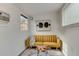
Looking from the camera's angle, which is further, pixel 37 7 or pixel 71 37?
pixel 71 37

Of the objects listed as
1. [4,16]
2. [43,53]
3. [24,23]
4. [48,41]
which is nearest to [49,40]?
[48,41]

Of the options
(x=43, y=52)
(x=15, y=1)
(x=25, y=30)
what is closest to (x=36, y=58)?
(x=43, y=52)

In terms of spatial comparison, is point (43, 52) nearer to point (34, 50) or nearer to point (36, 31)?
point (34, 50)

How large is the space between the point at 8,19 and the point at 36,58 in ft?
2.61

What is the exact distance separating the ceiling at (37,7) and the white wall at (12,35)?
124mm

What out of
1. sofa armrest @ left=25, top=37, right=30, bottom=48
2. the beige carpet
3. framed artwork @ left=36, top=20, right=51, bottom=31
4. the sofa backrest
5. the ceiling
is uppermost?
the ceiling

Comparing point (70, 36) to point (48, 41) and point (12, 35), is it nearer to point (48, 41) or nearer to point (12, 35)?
point (48, 41)

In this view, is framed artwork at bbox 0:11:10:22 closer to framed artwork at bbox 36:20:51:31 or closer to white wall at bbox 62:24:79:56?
framed artwork at bbox 36:20:51:31

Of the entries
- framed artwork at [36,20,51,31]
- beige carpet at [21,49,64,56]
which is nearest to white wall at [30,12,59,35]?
framed artwork at [36,20,51,31]

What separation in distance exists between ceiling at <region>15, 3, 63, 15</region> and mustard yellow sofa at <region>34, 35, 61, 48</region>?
1.12ft

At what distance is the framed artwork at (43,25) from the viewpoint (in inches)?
70.7

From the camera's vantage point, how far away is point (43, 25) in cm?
182

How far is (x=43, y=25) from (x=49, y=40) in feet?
0.73

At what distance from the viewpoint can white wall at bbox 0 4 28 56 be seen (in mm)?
1869
